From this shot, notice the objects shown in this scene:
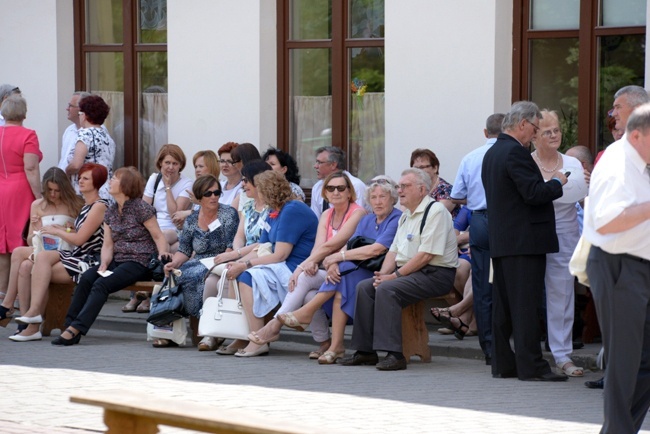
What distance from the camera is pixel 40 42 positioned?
15359mm

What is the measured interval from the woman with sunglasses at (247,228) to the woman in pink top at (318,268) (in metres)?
0.58

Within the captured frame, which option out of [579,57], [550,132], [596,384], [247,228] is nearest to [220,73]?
[247,228]

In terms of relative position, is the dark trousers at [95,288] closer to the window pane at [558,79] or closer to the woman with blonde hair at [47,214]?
the woman with blonde hair at [47,214]

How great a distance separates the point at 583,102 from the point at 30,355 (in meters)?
5.15

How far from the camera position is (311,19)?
13805mm

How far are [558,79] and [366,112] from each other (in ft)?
6.96

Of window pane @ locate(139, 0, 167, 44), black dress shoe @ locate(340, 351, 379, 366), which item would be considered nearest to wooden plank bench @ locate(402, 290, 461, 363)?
black dress shoe @ locate(340, 351, 379, 366)

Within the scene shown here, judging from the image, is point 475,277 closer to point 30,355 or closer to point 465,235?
point 465,235

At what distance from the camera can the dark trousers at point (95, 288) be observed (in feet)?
38.5

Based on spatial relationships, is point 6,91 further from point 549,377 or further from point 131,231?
point 549,377

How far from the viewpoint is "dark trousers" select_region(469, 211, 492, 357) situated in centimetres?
1029

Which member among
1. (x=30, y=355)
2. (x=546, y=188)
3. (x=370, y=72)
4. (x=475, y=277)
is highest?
(x=370, y=72)

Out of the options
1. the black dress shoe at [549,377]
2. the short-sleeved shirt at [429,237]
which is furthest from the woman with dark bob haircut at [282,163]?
the black dress shoe at [549,377]

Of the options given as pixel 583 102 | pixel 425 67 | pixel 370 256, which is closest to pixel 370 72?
pixel 425 67
